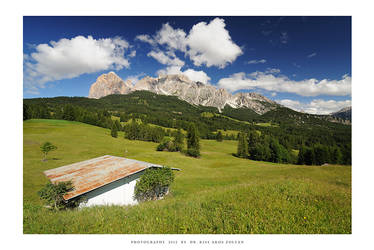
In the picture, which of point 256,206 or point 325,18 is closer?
point 256,206

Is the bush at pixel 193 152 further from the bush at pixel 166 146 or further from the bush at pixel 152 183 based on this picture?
the bush at pixel 152 183

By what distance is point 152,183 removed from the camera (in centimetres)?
989

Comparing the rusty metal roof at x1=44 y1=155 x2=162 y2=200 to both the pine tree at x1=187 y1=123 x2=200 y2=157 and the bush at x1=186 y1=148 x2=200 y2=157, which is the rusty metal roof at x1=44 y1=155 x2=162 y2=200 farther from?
the pine tree at x1=187 y1=123 x2=200 y2=157

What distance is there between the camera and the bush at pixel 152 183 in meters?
9.77

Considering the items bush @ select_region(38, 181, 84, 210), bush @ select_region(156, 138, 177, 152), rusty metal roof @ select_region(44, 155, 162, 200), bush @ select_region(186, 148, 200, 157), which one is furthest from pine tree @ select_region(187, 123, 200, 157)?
bush @ select_region(38, 181, 84, 210)

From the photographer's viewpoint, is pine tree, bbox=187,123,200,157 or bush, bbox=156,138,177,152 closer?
pine tree, bbox=187,123,200,157

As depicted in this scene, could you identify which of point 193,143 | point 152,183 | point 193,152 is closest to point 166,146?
point 193,143

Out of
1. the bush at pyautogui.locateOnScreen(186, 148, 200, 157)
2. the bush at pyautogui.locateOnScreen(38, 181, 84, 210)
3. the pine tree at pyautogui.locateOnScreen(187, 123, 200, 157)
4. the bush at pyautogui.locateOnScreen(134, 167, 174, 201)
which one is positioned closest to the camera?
the bush at pyautogui.locateOnScreen(38, 181, 84, 210)

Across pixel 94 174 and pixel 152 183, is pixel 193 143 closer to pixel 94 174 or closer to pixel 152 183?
pixel 152 183

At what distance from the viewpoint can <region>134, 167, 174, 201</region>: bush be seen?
32.0 feet

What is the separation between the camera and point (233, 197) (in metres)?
5.66
